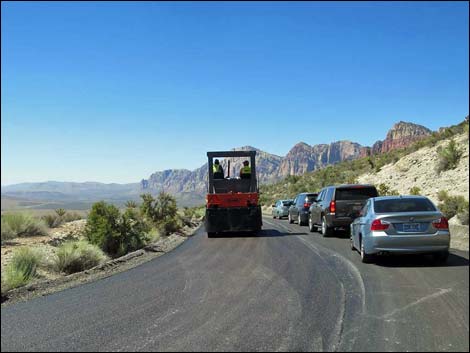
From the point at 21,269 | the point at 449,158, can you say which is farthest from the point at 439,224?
the point at 449,158

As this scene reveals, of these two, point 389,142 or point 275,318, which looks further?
point 389,142

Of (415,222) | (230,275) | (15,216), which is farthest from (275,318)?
(15,216)

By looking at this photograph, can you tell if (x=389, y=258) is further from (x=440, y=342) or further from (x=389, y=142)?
(x=389, y=142)

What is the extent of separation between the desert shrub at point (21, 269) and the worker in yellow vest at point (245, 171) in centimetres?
1022

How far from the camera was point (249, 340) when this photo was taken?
5762 mm

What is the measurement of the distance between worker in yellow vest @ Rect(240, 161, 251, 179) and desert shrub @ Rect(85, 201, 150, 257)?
5216 millimetres

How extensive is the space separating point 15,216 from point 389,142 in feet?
464

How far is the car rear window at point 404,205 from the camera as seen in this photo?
1010cm

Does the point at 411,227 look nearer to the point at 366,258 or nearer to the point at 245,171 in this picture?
the point at 366,258

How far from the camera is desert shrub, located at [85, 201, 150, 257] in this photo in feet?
54.3

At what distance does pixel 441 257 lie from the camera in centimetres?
995

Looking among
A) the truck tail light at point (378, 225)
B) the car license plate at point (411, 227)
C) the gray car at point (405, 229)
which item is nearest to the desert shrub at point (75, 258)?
the gray car at point (405, 229)

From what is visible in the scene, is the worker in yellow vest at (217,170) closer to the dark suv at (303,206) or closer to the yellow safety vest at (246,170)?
the yellow safety vest at (246,170)

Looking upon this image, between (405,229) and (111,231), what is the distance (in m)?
10.7
